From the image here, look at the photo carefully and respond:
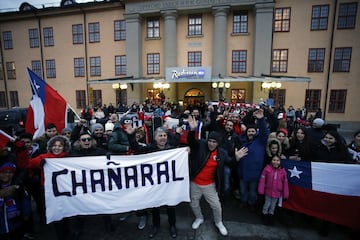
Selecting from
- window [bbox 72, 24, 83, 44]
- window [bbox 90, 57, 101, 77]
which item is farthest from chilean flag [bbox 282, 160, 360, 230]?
window [bbox 72, 24, 83, 44]

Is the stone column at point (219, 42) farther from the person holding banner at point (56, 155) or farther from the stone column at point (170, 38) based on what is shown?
the person holding banner at point (56, 155)

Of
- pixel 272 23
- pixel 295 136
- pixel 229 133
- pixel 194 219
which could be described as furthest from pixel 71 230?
pixel 272 23

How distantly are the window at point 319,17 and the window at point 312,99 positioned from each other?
527 centimetres

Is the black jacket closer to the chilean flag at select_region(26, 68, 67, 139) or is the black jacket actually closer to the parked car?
the chilean flag at select_region(26, 68, 67, 139)

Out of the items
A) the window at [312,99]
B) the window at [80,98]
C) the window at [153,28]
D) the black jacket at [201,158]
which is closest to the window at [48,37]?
the window at [80,98]

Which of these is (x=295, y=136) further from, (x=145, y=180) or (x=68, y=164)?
(x=68, y=164)

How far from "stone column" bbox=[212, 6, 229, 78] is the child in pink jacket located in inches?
538

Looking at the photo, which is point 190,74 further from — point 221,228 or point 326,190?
Result: point 221,228

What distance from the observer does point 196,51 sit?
1752 cm

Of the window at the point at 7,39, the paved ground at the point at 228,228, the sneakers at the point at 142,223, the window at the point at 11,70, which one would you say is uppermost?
the window at the point at 7,39

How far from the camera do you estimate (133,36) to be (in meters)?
17.4

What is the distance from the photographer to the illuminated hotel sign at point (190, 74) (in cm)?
1387

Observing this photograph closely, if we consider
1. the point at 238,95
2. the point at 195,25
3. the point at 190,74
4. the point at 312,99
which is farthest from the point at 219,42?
the point at 312,99

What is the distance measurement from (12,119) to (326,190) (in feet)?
48.5
